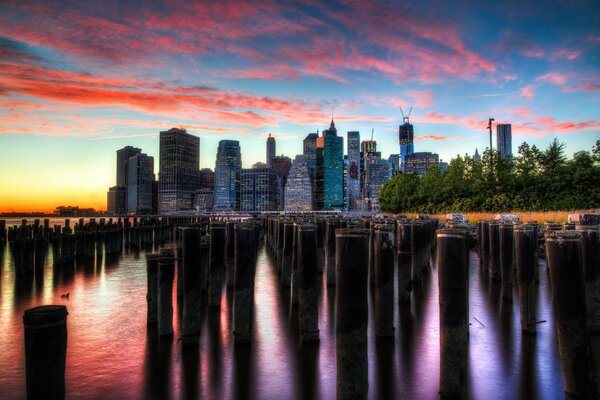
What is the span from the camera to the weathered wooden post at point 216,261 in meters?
11.2

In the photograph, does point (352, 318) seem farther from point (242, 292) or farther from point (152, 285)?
point (152, 285)

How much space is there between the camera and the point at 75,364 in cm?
820

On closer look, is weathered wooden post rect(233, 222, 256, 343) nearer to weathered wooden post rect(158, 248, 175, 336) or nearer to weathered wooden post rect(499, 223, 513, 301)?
weathered wooden post rect(158, 248, 175, 336)

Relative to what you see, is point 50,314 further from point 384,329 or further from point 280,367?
point 384,329

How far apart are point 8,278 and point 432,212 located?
51.8 metres

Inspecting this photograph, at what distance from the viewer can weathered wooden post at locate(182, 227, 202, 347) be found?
8711mm

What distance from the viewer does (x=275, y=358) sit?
816cm

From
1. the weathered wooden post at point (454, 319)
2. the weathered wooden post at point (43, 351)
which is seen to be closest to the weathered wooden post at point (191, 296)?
the weathered wooden post at point (43, 351)

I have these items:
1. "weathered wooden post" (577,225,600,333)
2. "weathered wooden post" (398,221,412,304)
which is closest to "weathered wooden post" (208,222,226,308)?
"weathered wooden post" (398,221,412,304)

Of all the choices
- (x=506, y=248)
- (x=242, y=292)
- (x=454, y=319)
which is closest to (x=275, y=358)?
(x=242, y=292)

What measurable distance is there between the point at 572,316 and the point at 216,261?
850 centimetres

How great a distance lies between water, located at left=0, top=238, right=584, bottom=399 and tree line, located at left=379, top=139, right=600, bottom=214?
30.4m

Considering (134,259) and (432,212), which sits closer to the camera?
(134,259)

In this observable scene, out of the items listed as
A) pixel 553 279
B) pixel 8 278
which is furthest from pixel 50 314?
pixel 8 278
